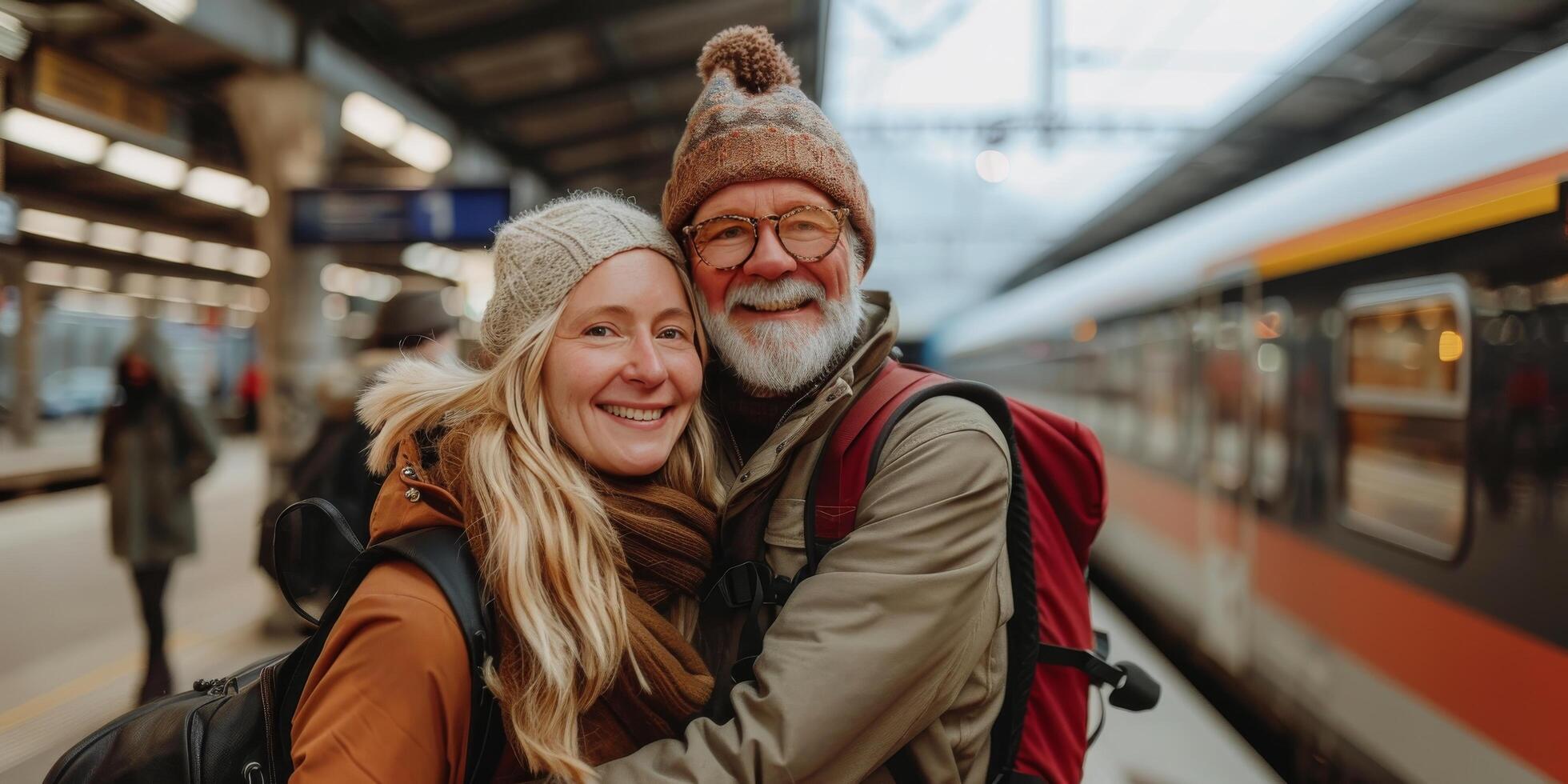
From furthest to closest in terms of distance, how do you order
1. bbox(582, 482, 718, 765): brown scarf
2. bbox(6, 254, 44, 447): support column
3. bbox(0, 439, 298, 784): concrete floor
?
1. bbox(6, 254, 44, 447): support column
2. bbox(0, 439, 298, 784): concrete floor
3. bbox(582, 482, 718, 765): brown scarf

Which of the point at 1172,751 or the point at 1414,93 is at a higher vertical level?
the point at 1414,93

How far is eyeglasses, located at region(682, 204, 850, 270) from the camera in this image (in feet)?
5.89

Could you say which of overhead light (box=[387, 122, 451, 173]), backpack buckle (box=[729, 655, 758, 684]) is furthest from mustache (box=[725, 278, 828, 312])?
overhead light (box=[387, 122, 451, 173])

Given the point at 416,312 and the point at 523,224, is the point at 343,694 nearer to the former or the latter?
the point at 523,224

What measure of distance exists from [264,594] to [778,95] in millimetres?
6672

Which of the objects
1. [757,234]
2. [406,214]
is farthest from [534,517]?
[406,214]

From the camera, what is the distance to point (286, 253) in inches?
235

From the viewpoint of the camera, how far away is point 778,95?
1.86 m

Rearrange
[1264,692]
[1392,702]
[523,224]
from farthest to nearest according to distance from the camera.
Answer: [1264,692] → [1392,702] → [523,224]

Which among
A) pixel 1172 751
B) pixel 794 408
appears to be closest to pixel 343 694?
pixel 794 408

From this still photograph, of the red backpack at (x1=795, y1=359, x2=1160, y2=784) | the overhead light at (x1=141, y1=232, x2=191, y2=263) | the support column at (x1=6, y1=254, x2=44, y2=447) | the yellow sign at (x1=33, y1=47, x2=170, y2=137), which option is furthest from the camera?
the support column at (x1=6, y1=254, x2=44, y2=447)

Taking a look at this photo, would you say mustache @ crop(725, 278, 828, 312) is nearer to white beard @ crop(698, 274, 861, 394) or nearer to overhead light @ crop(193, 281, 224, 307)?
white beard @ crop(698, 274, 861, 394)

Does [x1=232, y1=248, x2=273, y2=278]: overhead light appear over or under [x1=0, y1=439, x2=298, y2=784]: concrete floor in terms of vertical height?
over

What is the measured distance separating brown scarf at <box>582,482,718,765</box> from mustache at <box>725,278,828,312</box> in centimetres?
43
